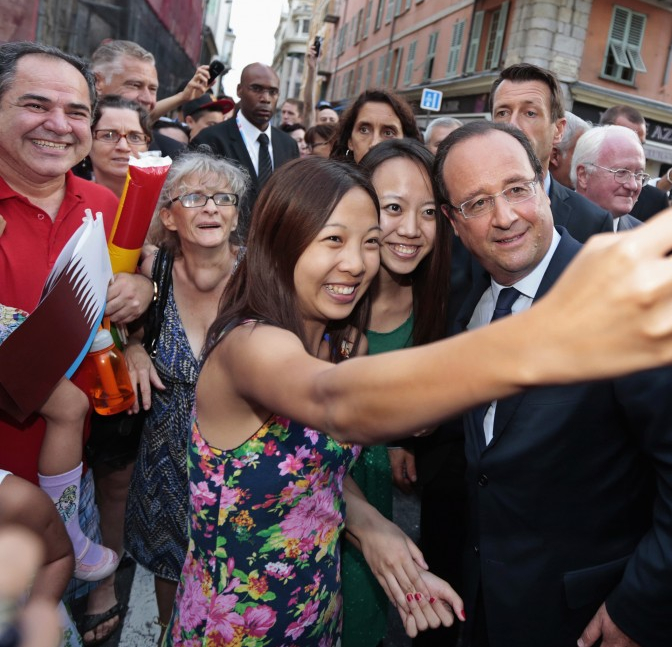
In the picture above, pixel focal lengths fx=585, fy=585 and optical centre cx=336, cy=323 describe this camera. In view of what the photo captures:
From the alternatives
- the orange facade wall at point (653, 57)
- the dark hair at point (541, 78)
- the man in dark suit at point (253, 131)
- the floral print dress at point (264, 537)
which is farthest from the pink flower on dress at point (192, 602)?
the orange facade wall at point (653, 57)

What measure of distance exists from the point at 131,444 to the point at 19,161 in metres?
1.29

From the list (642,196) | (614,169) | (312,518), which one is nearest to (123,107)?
(312,518)

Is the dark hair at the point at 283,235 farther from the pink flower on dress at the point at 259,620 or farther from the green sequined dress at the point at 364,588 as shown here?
the green sequined dress at the point at 364,588

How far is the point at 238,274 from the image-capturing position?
166cm

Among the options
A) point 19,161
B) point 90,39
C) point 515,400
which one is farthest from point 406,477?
point 90,39

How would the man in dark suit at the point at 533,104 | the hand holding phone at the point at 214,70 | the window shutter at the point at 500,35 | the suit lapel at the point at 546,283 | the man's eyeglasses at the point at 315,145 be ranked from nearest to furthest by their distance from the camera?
the suit lapel at the point at 546,283
the man in dark suit at the point at 533,104
the hand holding phone at the point at 214,70
the man's eyeglasses at the point at 315,145
the window shutter at the point at 500,35

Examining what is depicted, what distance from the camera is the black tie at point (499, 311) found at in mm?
1881

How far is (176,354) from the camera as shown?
95.5 inches

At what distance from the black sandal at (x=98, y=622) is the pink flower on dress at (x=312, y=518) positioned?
1624 millimetres

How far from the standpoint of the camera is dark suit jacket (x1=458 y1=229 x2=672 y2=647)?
149cm

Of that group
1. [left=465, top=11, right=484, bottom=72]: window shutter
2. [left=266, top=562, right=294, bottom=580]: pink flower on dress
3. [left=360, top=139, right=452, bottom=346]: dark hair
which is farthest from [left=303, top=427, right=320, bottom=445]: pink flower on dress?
[left=465, top=11, right=484, bottom=72]: window shutter

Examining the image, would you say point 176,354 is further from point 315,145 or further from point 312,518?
point 315,145

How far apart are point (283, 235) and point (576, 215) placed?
6.60 feet

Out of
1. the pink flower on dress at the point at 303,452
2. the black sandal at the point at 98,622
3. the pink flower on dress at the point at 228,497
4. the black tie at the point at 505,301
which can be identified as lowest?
the black sandal at the point at 98,622
